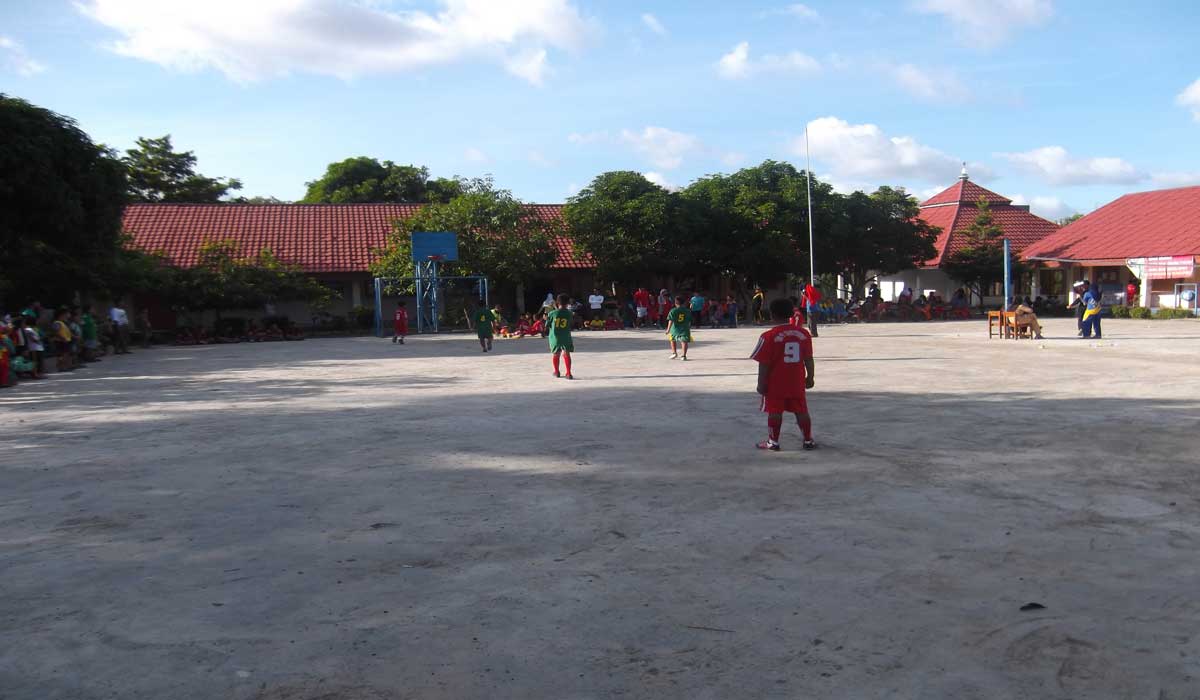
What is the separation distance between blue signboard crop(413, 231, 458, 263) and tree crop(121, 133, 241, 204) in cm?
1810

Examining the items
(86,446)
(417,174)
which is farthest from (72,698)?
(417,174)

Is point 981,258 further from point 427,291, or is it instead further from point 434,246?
point 427,291

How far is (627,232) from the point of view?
107ft

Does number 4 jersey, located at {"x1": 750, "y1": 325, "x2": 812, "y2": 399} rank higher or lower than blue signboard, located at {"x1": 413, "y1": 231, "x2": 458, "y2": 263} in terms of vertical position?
lower

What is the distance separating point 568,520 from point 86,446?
18.7ft

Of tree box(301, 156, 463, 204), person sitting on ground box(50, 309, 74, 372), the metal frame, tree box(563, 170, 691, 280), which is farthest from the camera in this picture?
tree box(301, 156, 463, 204)

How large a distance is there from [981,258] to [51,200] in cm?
3260

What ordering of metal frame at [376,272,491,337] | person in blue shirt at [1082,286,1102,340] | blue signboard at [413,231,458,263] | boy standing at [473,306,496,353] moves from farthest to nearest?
blue signboard at [413,231,458,263], metal frame at [376,272,491,337], boy standing at [473,306,496,353], person in blue shirt at [1082,286,1102,340]

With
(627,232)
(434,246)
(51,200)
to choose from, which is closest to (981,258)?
(627,232)

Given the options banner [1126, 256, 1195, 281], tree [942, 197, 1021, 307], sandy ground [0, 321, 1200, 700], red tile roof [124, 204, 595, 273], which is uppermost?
red tile roof [124, 204, 595, 273]

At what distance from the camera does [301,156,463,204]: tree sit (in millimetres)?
45125

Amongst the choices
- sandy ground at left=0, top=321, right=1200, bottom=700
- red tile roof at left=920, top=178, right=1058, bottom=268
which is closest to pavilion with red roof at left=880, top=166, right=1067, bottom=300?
red tile roof at left=920, top=178, right=1058, bottom=268

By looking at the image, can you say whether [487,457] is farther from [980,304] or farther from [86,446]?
[980,304]

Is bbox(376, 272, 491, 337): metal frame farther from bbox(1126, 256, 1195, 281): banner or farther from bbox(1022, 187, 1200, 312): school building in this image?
bbox(1126, 256, 1195, 281): banner
